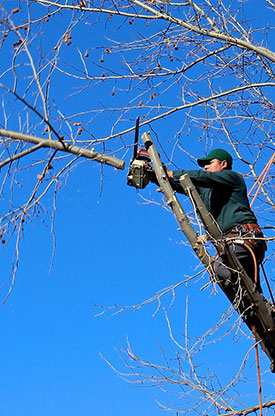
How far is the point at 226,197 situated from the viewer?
577cm

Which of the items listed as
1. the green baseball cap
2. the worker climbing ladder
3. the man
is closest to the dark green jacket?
the man

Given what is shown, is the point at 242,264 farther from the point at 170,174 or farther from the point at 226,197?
the point at 170,174

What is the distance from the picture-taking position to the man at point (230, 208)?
5.50 meters

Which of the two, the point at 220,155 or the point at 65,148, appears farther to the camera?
the point at 220,155

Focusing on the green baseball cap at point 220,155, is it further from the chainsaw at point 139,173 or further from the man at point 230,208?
the chainsaw at point 139,173

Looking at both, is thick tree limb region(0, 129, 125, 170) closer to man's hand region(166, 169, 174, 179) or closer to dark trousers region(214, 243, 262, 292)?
man's hand region(166, 169, 174, 179)

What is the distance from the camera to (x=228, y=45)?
6488mm

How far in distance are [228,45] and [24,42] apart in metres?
2.77

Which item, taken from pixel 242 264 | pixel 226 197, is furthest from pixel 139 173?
pixel 242 264

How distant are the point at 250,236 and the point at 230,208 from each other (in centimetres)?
32

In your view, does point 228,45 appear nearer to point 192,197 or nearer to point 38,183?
point 192,197

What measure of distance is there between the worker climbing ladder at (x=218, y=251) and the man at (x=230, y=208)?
101mm

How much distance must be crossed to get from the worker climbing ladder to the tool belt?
6.0 inches

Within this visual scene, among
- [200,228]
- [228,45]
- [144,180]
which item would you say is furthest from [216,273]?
[228,45]
